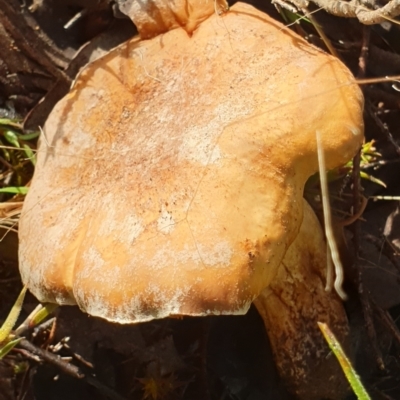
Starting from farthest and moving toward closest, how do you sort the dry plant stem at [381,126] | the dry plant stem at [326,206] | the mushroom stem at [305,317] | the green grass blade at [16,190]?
the green grass blade at [16,190] → the dry plant stem at [381,126] → the mushroom stem at [305,317] → the dry plant stem at [326,206]

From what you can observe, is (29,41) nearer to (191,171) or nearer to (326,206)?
(191,171)

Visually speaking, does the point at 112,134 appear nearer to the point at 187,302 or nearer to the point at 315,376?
the point at 187,302

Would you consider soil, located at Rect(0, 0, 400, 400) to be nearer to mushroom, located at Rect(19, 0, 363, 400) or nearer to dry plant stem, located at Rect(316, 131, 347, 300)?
mushroom, located at Rect(19, 0, 363, 400)

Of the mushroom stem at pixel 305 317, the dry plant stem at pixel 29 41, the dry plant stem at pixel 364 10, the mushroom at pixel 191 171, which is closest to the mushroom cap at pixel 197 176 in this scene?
the mushroom at pixel 191 171

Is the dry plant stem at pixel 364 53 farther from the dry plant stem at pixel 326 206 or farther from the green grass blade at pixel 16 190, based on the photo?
the green grass blade at pixel 16 190

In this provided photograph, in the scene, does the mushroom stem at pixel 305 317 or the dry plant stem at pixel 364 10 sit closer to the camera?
the dry plant stem at pixel 364 10

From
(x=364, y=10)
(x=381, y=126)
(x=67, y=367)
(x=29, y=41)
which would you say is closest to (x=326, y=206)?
(x=364, y=10)

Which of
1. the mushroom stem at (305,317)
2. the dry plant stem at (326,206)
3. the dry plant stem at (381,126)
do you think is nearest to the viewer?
the dry plant stem at (326,206)

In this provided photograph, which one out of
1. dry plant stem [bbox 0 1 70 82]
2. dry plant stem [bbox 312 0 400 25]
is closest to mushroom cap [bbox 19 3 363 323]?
dry plant stem [bbox 312 0 400 25]

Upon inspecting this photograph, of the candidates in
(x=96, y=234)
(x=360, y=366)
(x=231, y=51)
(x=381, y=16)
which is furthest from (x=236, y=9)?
(x=360, y=366)
